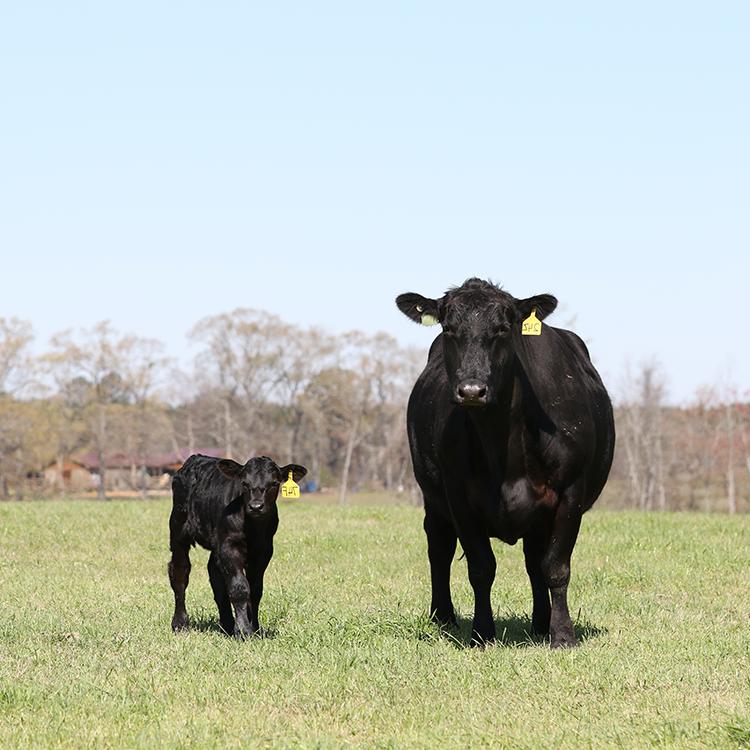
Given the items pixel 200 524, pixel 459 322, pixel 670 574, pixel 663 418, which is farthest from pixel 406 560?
pixel 663 418

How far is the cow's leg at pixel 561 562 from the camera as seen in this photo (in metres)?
9.52

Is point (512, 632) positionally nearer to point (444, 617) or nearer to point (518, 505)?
point (444, 617)

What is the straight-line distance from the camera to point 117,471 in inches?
4609

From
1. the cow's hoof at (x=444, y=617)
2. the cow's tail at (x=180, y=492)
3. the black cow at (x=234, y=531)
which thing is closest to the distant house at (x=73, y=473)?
the cow's tail at (x=180, y=492)

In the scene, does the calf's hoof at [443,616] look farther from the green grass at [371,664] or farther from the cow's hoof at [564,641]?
the cow's hoof at [564,641]

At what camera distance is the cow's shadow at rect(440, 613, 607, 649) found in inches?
383

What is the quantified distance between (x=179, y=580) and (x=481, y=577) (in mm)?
2971

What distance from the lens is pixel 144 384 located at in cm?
8550

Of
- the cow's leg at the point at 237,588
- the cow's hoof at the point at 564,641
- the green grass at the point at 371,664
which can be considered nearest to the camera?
the green grass at the point at 371,664

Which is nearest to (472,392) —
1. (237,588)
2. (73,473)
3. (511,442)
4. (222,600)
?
(511,442)

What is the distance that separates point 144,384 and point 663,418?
3478 cm

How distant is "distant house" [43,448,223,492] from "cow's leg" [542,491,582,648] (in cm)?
7503

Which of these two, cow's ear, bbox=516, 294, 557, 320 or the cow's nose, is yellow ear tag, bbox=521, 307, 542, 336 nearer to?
cow's ear, bbox=516, 294, 557, 320

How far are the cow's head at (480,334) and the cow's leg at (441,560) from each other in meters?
2.39
